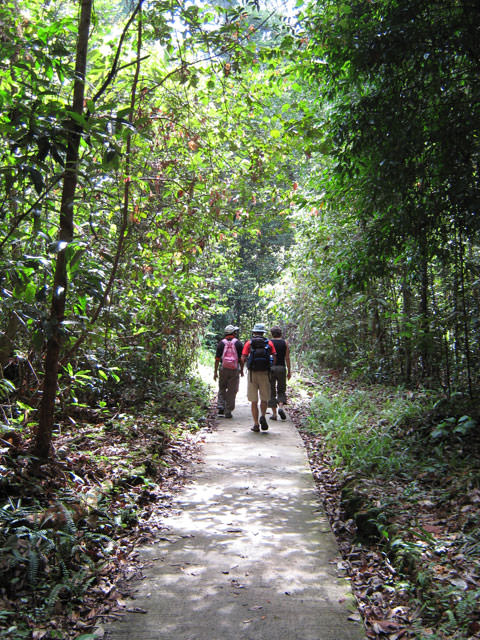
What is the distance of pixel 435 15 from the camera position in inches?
222

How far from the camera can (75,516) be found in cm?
416

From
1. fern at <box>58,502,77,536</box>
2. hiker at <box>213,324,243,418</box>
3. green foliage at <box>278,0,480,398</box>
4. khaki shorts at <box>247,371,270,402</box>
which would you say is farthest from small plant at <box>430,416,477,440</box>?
hiker at <box>213,324,243,418</box>

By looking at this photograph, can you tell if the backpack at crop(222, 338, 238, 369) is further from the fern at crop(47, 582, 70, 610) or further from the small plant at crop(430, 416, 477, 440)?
the fern at crop(47, 582, 70, 610)

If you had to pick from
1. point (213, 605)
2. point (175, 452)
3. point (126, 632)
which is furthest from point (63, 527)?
point (175, 452)

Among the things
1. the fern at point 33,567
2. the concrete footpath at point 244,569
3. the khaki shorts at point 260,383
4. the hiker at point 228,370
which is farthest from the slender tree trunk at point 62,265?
the hiker at point 228,370

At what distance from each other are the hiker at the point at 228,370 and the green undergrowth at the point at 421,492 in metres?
2.15

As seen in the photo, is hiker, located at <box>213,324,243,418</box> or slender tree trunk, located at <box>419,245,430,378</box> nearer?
slender tree trunk, located at <box>419,245,430,378</box>

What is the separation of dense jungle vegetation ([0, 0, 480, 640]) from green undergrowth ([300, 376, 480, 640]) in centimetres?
3

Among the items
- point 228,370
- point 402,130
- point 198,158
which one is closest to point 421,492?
point 402,130

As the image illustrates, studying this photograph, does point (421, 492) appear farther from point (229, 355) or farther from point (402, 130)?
point (229, 355)

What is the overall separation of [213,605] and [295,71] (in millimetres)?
6201

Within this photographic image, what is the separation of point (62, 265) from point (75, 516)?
2.15 metres

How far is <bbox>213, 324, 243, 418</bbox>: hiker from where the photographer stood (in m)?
10.6

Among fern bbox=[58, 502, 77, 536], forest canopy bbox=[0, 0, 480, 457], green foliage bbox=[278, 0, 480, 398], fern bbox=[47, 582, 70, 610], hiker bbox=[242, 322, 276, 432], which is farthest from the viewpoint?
hiker bbox=[242, 322, 276, 432]
